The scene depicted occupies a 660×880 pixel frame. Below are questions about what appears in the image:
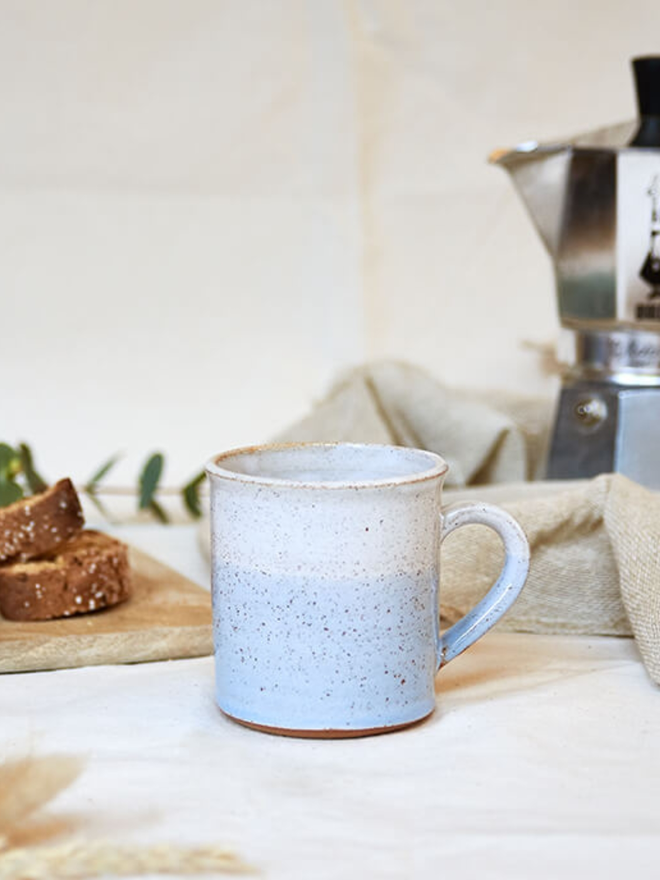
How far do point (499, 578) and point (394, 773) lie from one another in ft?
0.39

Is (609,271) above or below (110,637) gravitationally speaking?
above

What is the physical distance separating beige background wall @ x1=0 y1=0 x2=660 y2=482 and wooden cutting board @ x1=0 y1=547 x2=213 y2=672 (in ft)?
2.15

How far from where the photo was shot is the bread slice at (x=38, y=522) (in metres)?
0.73

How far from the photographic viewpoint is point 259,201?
151 centimetres

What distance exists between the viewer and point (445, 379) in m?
1.49

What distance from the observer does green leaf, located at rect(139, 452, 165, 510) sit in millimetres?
1027

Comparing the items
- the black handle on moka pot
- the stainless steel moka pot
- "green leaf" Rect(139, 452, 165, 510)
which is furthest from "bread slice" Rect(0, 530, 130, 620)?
the black handle on moka pot

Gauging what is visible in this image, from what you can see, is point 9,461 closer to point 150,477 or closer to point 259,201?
point 150,477

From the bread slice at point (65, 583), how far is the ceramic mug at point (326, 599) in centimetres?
18

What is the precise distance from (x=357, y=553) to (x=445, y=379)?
95 centimetres

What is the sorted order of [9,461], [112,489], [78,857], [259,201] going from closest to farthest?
[78,857] → [9,461] → [112,489] → [259,201]

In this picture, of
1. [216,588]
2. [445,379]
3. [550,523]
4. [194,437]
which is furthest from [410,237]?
[216,588]

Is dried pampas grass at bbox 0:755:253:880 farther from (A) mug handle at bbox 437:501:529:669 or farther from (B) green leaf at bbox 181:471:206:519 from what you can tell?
(B) green leaf at bbox 181:471:206:519

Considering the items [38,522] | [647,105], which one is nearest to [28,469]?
[38,522]
